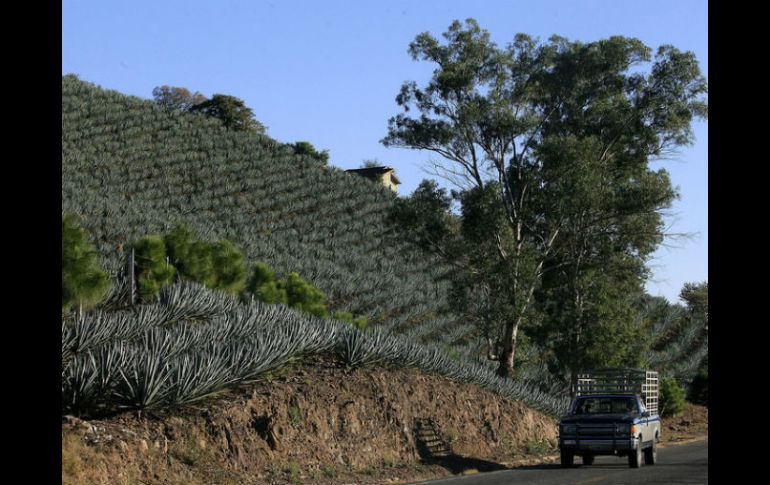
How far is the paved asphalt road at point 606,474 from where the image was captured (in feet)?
55.8

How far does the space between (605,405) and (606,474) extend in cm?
350

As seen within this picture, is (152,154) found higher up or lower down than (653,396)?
higher up

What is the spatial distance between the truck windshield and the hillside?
15377 millimetres

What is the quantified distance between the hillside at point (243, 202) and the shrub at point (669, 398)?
35.2 feet

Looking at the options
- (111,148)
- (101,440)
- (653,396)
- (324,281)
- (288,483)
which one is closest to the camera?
(101,440)

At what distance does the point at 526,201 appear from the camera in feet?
106

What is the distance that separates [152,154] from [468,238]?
4848 cm

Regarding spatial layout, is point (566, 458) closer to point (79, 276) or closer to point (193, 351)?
point (193, 351)

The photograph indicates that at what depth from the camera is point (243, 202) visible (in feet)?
227

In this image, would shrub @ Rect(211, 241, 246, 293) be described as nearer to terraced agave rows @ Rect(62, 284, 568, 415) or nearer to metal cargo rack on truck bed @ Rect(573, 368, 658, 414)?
terraced agave rows @ Rect(62, 284, 568, 415)

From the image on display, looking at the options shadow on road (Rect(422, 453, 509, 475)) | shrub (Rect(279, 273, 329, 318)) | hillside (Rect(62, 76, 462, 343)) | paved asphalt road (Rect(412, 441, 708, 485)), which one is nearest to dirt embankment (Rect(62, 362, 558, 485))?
shadow on road (Rect(422, 453, 509, 475))

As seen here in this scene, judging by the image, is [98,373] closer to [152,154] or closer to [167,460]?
[167,460]

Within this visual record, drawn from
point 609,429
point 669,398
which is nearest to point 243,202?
point 669,398
